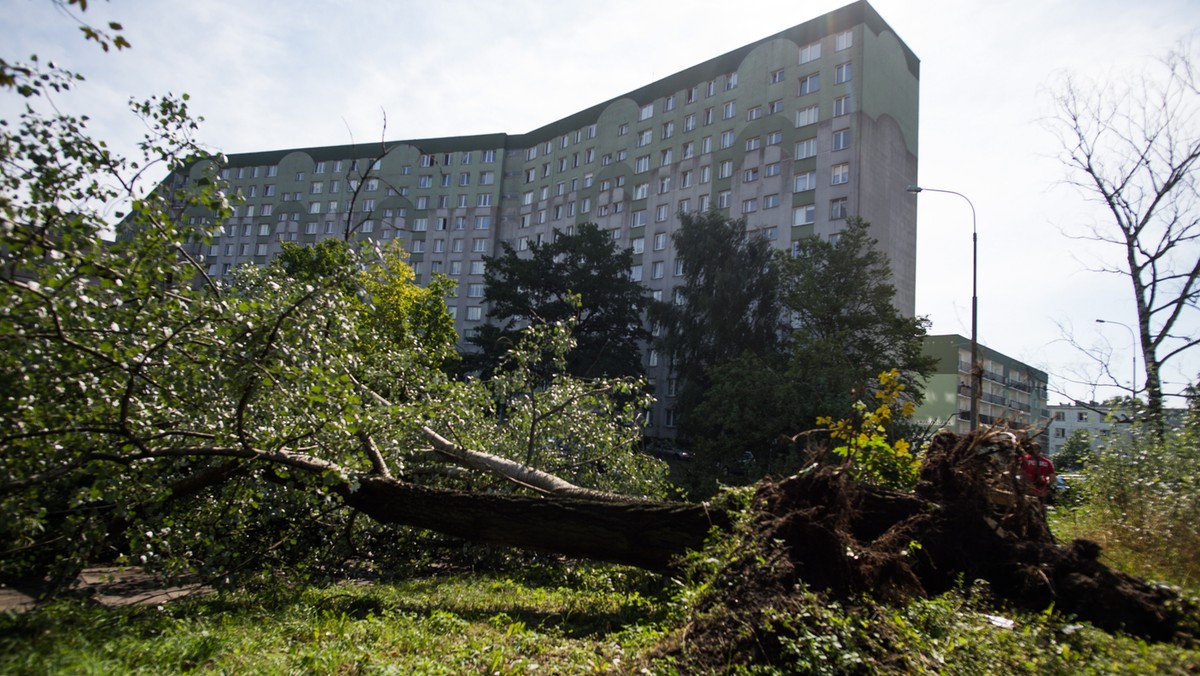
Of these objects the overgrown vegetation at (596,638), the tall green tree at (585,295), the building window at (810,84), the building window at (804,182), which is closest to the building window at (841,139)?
the building window at (804,182)

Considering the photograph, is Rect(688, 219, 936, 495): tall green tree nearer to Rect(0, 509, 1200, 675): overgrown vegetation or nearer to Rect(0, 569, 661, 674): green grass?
Rect(0, 569, 661, 674): green grass

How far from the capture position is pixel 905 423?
20.3 meters

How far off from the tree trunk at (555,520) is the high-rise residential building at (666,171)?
16.2 metres

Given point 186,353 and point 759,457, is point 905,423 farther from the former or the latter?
point 186,353

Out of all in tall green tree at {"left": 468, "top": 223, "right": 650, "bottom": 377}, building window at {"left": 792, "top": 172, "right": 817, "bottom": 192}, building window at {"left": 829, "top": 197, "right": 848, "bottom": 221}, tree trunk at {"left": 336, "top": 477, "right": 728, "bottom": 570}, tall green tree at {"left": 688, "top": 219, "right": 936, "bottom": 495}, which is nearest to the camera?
tree trunk at {"left": 336, "top": 477, "right": 728, "bottom": 570}

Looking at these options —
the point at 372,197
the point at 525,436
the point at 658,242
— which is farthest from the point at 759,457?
the point at 372,197

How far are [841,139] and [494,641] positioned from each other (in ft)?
111

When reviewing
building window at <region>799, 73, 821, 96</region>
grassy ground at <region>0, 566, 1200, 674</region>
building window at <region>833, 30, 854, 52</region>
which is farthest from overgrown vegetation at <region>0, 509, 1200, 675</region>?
building window at <region>833, 30, 854, 52</region>

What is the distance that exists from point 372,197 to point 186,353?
183 feet

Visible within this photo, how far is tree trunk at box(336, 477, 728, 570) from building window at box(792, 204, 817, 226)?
99.1 ft

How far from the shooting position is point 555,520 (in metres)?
6.65

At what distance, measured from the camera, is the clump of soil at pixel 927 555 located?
442 centimetres

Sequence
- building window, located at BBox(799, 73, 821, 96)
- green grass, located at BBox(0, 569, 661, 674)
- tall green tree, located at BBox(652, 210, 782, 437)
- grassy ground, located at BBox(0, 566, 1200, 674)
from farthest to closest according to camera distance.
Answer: building window, located at BBox(799, 73, 821, 96)
tall green tree, located at BBox(652, 210, 782, 437)
green grass, located at BBox(0, 569, 661, 674)
grassy ground, located at BBox(0, 566, 1200, 674)

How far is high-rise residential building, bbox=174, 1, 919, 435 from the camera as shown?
34188 mm
